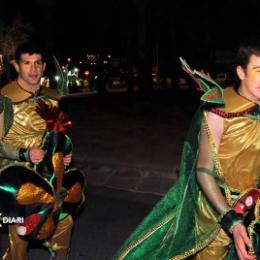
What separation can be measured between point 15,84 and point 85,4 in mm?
28673

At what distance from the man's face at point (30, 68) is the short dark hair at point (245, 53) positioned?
1.73 m

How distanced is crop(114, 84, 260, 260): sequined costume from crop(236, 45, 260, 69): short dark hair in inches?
6.3

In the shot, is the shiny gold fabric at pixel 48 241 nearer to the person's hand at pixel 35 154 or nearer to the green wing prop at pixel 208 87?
the person's hand at pixel 35 154

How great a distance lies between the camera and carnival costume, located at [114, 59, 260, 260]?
2.61m

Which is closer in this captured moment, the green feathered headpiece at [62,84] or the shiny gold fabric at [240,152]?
the shiny gold fabric at [240,152]

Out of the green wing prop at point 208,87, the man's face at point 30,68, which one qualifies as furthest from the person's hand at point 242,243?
the man's face at point 30,68

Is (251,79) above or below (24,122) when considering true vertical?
above

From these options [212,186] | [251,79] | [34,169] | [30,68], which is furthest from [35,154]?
[251,79]

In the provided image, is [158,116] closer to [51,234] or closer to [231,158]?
[51,234]

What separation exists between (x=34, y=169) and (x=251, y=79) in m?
1.76

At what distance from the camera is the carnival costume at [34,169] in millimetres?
3684

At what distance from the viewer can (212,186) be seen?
2.61 meters

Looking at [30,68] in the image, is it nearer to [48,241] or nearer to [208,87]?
[48,241]

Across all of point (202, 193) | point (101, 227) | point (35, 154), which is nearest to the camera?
point (202, 193)
